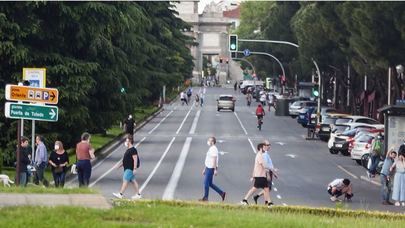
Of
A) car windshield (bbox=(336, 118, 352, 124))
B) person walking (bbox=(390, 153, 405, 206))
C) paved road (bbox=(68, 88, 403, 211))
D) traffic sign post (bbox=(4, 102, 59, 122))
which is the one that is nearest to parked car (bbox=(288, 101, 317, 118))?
paved road (bbox=(68, 88, 403, 211))

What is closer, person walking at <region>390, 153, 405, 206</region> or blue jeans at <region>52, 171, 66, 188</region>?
blue jeans at <region>52, 171, 66, 188</region>

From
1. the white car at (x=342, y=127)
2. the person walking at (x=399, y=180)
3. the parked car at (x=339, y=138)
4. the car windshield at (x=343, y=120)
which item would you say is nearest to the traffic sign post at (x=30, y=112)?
the person walking at (x=399, y=180)

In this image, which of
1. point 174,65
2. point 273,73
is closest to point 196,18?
point 273,73

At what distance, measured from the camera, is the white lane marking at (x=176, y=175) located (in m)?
29.8

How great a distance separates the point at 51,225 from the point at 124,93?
96.4 feet

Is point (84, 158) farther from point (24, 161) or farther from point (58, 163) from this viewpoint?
point (24, 161)

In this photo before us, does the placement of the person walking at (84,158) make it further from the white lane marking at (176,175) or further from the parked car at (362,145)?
the parked car at (362,145)

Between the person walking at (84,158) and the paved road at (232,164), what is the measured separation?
0.81m

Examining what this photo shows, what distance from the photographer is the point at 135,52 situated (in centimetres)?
4631

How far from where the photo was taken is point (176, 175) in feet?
123

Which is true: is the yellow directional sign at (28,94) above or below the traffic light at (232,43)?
below

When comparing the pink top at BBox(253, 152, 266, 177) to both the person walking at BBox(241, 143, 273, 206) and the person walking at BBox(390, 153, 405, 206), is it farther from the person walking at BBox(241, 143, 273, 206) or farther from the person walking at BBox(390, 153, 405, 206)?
the person walking at BBox(390, 153, 405, 206)

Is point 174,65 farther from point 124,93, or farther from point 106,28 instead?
point 106,28

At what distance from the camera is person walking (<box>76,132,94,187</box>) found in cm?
2733
